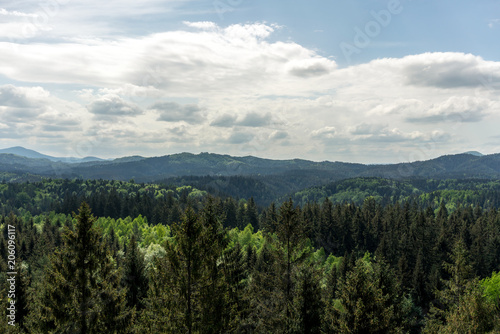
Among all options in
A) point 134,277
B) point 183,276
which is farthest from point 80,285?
point 134,277

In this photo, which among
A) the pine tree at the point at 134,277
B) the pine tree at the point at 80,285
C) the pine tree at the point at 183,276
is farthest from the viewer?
the pine tree at the point at 134,277

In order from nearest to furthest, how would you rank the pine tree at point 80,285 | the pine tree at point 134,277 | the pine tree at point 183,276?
1. the pine tree at point 80,285
2. the pine tree at point 183,276
3. the pine tree at point 134,277

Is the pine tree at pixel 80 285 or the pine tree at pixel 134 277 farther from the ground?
the pine tree at pixel 80 285

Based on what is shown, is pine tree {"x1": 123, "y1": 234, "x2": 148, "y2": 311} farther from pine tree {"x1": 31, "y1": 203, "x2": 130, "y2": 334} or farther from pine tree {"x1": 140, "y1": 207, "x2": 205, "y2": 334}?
pine tree {"x1": 140, "y1": 207, "x2": 205, "y2": 334}

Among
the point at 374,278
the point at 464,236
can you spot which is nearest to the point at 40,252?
the point at 374,278

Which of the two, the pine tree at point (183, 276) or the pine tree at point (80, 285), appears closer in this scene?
the pine tree at point (80, 285)

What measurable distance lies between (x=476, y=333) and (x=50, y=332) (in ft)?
99.9

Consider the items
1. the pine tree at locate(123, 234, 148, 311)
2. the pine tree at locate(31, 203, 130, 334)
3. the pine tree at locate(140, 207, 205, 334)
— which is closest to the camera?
the pine tree at locate(31, 203, 130, 334)

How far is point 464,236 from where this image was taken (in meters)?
93.9

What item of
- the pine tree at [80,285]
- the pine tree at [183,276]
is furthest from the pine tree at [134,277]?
the pine tree at [183,276]

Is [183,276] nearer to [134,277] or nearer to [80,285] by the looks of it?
[80,285]

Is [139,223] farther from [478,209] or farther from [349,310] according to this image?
[478,209]

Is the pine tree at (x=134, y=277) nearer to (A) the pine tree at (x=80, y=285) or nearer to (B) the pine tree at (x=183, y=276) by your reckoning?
(A) the pine tree at (x=80, y=285)

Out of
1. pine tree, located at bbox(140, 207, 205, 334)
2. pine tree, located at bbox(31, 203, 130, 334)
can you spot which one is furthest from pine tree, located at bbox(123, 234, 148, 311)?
pine tree, located at bbox(140, 207, 205, 334)
